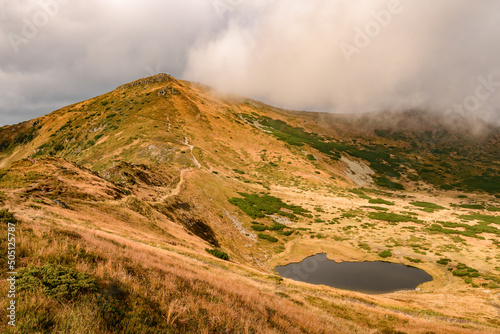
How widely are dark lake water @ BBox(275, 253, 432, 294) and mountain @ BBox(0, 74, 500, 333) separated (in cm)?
176

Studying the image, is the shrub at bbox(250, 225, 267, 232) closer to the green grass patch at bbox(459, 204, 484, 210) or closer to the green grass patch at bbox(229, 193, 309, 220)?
the green grass patch at bbox(229, 193, 309, 220)

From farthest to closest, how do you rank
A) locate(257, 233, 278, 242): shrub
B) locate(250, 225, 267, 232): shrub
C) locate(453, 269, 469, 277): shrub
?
locate(250, 225, 267, 232): shrub, locate(257, 233, 278, 242): shrub, locate(453, 269, 469, 277): shrub

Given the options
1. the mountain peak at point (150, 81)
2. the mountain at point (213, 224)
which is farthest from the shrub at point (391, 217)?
the mountain peak at point (150, 81)

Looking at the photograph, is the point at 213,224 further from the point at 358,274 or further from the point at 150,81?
the point at 150,81

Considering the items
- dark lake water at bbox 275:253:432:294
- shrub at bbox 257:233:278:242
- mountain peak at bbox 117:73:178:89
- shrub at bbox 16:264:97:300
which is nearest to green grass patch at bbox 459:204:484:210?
dark lake water at bbox 275:253:432:294

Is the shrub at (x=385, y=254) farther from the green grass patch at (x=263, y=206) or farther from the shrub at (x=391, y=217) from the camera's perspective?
the green grass patch at (x=263, y=206)

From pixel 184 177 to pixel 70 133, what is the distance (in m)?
62.9

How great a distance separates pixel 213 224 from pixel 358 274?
23794mm

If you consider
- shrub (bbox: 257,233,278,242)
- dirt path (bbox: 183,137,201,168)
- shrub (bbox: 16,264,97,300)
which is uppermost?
dirt path (bbox: 183,137,201,168)

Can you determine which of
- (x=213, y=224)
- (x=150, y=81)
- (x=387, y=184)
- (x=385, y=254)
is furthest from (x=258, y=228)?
(x=150, y=81)

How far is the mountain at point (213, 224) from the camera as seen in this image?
6.59m

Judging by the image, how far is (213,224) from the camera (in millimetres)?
40656

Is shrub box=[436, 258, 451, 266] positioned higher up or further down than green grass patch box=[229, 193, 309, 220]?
further down

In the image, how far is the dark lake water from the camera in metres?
29.8
